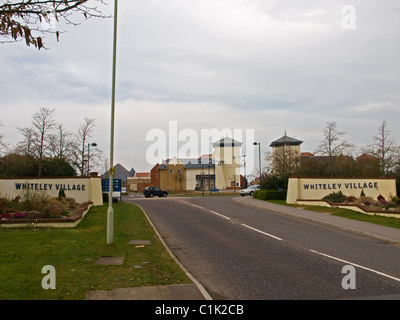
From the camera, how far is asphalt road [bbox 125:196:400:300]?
7391 millimetres

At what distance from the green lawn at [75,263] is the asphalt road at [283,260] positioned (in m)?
0.87

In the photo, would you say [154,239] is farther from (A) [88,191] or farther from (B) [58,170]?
(B) [58,170]

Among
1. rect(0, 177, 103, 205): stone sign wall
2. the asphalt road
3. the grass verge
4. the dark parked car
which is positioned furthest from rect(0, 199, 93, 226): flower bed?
the dark parked car

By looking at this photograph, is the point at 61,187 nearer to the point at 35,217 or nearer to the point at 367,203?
the point at 35,217

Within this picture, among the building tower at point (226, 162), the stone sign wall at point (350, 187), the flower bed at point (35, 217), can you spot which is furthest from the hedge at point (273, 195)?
the building tower at point (226, 162)

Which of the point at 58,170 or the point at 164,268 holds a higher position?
the point at 58,170

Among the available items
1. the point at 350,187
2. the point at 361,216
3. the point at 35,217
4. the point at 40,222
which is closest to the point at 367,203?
the point at 361,216

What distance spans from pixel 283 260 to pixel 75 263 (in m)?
5.48

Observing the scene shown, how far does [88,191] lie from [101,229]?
12394 millimetres

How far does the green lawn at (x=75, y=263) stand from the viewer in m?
7.04

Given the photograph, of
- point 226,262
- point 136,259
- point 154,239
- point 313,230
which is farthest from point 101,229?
point 313,230

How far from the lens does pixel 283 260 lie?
10.5 m

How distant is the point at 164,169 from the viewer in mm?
92750

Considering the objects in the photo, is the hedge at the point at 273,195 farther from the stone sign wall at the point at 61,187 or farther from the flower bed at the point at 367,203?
the stone sign wall at the point at 61,187
